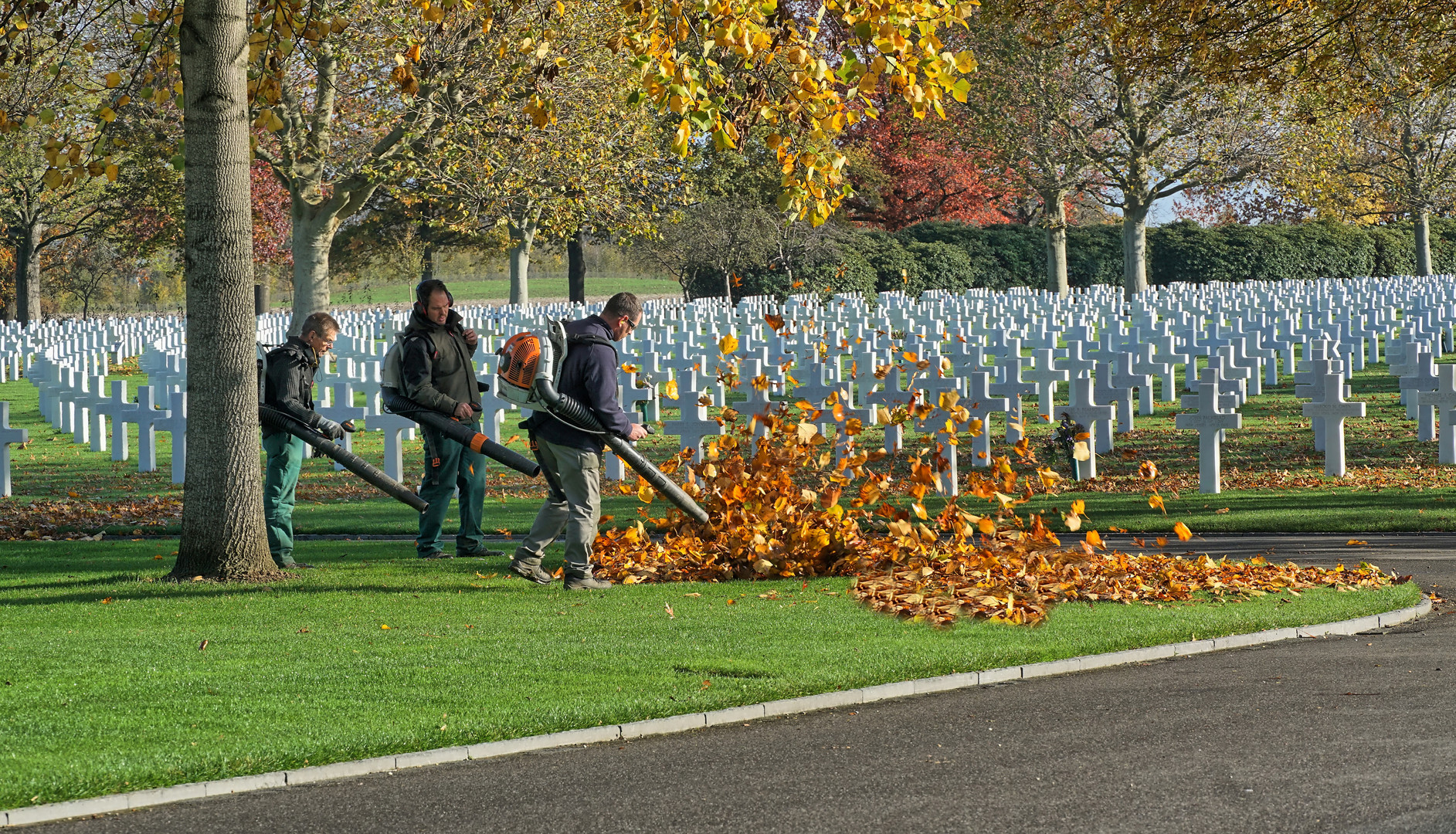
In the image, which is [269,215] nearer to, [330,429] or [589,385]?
[330,429]

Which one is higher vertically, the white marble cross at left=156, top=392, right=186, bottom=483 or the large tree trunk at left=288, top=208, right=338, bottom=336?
the large tree trunk at left=288, top=208, right=338, bottom=336

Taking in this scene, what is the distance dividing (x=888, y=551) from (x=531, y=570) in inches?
81.7

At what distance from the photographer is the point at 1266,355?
67.3ft

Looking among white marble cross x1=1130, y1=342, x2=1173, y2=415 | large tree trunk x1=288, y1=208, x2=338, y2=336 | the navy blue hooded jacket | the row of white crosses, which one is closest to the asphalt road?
the navy blue hooded jacket

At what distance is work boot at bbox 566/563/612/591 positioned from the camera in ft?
27.2

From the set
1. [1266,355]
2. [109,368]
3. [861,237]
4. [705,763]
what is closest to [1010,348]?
[1266,355]

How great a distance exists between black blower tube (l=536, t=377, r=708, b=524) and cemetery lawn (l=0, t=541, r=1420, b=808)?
545 mm

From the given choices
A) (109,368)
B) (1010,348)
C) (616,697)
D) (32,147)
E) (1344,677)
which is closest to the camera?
(616,697)

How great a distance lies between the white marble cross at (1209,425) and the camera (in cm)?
1287

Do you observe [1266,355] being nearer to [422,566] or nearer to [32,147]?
[422,566]

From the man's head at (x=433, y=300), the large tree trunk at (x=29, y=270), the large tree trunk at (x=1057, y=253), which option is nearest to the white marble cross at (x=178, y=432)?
the man's head at (x=433, y=300)

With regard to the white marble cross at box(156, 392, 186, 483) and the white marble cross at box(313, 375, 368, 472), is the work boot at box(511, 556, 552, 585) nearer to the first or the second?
the white marble cross at box(313, 375, 368, 472)

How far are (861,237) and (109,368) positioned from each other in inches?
882

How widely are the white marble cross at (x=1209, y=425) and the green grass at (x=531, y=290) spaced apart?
68455mm
